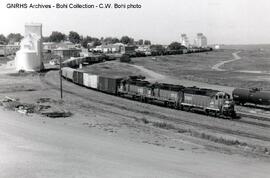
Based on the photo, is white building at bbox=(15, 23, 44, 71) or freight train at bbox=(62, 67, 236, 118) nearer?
freight train at bbox=(62, 67, 236, 118)

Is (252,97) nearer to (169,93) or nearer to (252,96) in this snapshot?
(252,96)

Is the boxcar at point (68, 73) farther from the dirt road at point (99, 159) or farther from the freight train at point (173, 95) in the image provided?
the dirt road at point (99, 159)

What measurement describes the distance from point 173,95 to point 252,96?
11.1 m

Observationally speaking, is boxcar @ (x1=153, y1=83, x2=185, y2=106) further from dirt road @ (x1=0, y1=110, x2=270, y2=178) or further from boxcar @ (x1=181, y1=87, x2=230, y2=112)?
dirt road @ (x1=0, y1=110, x2=270, y2=178)

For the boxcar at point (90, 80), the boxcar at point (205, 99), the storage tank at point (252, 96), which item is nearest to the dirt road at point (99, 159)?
the boxcar at point (205, 99)

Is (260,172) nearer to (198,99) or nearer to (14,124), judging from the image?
(198,99)

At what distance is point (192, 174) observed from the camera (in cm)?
2306

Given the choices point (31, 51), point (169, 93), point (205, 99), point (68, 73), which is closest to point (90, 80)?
point (68, 73)

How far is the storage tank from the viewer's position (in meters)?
49.1

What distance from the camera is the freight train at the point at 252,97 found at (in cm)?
4908

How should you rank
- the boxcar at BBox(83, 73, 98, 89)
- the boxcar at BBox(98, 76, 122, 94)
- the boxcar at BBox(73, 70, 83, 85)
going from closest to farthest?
the boxcar at BBox(98, 76, 122, 94) → the boxcar at BBox(83, 73, 98, 89) → the boxcar at BBox(73, 70, 83, 85)

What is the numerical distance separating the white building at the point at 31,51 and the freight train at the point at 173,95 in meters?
41.3

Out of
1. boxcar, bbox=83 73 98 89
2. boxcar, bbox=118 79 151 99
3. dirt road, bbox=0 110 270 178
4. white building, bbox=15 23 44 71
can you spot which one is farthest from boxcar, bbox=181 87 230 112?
white building, bbox=15 23 44 71

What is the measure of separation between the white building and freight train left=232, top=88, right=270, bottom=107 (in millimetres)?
64452
